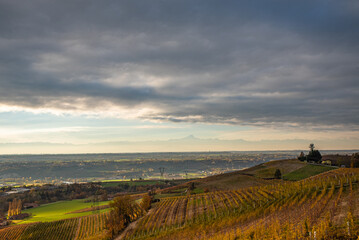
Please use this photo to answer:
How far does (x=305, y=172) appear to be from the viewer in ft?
382

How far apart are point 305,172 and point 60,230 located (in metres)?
119

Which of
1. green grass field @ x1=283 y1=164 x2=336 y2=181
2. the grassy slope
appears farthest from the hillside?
the grassy slope

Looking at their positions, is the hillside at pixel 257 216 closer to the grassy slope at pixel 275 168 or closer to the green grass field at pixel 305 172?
the green grass field at pixel 305 172

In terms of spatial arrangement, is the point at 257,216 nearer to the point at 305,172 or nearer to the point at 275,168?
the point at 305,172

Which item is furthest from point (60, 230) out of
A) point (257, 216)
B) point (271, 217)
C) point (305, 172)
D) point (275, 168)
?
point (305, 172)

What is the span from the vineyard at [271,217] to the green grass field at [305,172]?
150ft

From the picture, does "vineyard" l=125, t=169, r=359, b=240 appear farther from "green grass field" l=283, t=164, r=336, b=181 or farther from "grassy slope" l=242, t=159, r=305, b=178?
"grassy slope" l=242, t=159, r=305, b=178

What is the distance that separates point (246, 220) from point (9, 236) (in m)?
121

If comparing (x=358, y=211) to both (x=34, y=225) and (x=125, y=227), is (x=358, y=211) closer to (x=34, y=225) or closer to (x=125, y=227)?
(x=125, y=227)

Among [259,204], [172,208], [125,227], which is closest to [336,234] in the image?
[259,204]

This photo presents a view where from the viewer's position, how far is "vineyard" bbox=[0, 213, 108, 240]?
109m

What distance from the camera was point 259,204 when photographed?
61938 millimetres

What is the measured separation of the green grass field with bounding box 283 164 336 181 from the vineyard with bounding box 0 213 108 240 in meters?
86.4

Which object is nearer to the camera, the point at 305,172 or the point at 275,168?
the point at 305,172
